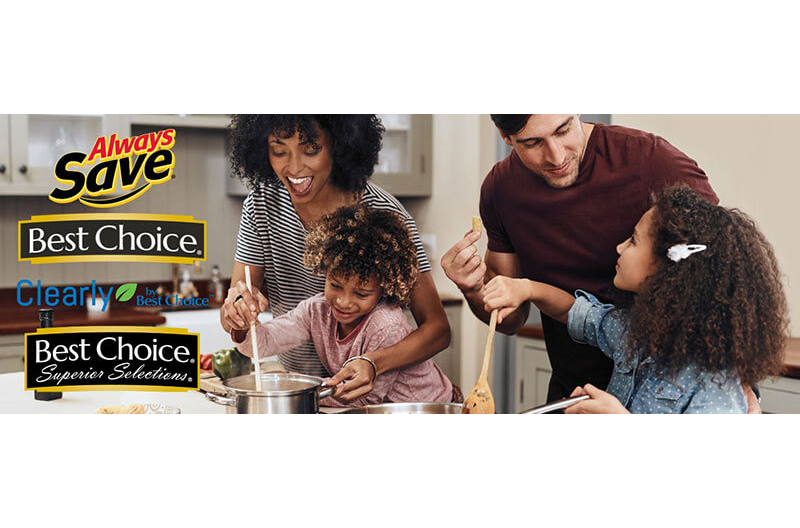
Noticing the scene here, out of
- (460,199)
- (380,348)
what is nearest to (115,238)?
(380,348)

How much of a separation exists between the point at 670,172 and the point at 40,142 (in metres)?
1.39

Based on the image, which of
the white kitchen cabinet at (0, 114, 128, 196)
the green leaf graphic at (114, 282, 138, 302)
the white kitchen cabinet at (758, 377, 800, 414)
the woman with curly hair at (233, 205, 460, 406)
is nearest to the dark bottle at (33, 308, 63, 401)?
the green leaf graphic at (114, 282, 138, 302)

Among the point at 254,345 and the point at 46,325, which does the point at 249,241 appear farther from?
the point at 46,325

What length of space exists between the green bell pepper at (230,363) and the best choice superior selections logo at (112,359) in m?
0.04

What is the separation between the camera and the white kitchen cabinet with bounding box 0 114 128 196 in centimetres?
159

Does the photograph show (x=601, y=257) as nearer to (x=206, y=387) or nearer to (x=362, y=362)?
(x=362, y=362)

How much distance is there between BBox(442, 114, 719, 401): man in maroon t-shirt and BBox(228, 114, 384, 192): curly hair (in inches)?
8.4

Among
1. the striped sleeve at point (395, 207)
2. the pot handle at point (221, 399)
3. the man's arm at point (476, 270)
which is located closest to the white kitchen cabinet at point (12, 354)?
the pot handle at point (221, 399)

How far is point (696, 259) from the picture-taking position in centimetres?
134

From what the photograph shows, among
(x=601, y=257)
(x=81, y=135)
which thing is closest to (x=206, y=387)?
(x=81, y=135)

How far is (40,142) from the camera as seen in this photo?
1.93 metres

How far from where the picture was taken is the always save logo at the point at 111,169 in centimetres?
150

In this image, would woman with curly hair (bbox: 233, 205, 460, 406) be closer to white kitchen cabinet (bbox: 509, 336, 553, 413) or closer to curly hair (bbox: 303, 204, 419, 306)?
curly hair (bbox: 303, 204, 419, 306)
